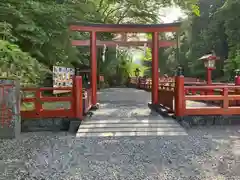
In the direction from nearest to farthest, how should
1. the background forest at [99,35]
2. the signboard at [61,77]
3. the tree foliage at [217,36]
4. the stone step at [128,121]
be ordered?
the background forest at [99,35], the stone step at [128,121], the signboard at [61,77], the tree foliage at [217,36]

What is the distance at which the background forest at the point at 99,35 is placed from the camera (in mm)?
6550

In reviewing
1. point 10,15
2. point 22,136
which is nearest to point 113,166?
point 22,136

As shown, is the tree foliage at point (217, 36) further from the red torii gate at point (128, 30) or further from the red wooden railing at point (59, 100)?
the red wooden railing at point (59, 100)

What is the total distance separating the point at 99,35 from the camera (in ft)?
74.8

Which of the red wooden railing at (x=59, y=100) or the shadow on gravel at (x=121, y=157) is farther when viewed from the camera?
the red wooden railing at (x=59, y=100)

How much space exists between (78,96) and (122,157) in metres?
3.11

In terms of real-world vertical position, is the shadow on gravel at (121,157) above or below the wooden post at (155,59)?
below

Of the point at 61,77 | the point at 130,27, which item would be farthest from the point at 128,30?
the point at 61,77

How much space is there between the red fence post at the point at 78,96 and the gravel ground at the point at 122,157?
3.19ft

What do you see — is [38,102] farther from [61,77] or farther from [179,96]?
[61,77]

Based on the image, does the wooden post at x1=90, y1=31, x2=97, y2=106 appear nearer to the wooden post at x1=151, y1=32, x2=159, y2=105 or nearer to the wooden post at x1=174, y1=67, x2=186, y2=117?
the wooden post at x1=151, y1=32, x2=159, y2=105

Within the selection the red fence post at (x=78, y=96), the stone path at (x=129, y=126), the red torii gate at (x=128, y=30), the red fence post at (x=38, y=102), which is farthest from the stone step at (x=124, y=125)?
the red torii gate at (x=128, y=30)

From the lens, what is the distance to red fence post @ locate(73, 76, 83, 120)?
8102 millimetres

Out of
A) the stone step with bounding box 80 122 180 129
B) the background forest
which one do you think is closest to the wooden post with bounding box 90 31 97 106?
the background forest
